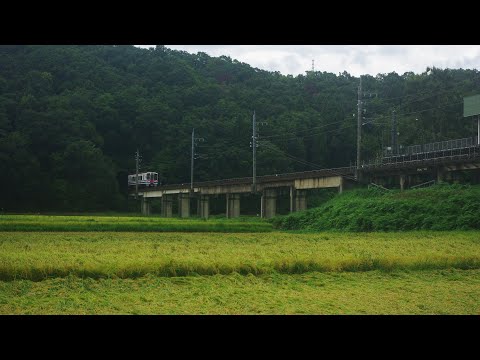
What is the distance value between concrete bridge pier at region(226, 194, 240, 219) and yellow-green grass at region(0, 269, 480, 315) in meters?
53.1

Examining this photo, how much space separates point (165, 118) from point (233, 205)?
32583mm

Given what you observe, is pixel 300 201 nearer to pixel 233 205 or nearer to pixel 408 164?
pixel 233 205

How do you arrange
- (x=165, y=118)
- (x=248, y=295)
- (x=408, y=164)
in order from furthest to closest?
(x=165, y=118), (x=408, y=164), (x=248, y=295)

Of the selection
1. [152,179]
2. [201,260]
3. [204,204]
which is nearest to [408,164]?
[201,260]

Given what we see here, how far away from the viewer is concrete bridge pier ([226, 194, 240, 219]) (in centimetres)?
7000

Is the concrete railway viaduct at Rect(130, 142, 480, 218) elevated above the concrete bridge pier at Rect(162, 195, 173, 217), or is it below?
above

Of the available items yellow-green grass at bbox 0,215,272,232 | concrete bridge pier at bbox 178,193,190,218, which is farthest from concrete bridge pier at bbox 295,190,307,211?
concrete bridge pier at bbox 178,193,190,218

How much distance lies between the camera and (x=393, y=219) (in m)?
36.3

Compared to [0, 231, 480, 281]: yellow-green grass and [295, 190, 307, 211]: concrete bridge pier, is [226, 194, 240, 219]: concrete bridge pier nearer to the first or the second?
[295, 190, 307, 211]: concrete bridge pier

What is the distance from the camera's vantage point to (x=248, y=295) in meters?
13.4

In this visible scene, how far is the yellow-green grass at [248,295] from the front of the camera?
11.8 metres

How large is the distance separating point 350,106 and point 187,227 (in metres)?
62.7

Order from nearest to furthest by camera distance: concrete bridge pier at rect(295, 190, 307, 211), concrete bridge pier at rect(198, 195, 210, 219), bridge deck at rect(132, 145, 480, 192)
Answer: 1. bridge deck at rect(132, 145, 480, 192)
2. concrete bridge pier at rect(295, 190, 307, 211)
3. concrete bridge pier at rect(198, 195, 210, 219)

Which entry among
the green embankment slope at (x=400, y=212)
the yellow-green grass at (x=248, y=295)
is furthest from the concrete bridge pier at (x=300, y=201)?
the yellow-green grass at (x=248, y=295)
